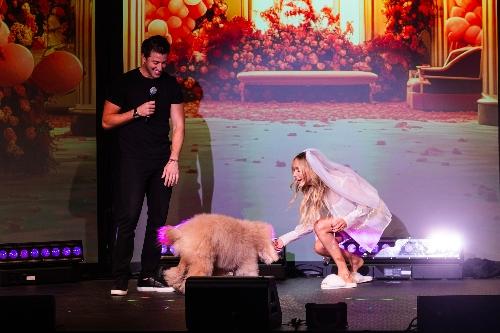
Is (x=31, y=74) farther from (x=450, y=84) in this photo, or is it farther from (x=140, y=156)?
(x=450, y=84)

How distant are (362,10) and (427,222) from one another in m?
1.69

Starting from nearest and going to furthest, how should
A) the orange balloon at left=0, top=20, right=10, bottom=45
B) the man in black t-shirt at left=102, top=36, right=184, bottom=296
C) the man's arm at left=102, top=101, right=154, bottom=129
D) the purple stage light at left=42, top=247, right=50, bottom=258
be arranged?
the man's arm at left=102, top=101, right=154, bottom=129 < the man in black t-shirt at left=102, top=36, right=184, bottom=296 < the purple stage light at left=42, top=247, right=50, bottom=258 < the orange balloon at left=0, top=20, right=10, bottom=45

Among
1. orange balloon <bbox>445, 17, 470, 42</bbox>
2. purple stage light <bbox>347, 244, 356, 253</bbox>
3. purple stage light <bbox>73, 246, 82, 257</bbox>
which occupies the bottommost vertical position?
purple stage light <bbox>73, 246, 82, 257</bbox>

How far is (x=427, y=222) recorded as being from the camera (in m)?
7.55

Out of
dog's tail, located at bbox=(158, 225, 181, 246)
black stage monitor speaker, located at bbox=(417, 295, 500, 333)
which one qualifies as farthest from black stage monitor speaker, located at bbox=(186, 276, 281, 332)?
A: dog's tail, located at bbox=(158, 225, 181, 246)

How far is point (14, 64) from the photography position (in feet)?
24.5

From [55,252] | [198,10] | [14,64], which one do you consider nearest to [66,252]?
[55,252]

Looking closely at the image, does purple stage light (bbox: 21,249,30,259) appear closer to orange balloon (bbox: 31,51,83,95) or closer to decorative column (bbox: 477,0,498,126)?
orange balloon (bbox: 31,51,83,95)

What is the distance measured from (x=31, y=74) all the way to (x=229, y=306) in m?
3.38

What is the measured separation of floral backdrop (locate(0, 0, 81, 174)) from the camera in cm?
742

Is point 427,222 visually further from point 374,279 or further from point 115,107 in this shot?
point 115,107

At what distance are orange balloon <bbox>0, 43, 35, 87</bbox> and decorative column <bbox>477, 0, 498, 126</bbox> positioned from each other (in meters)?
3.40

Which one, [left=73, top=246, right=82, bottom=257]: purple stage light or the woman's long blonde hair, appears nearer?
the woman's long blonde hair

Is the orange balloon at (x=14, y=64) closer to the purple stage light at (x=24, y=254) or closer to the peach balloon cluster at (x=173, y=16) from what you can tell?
the peach balloon cluster at (x=173, y=16)
